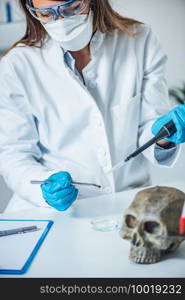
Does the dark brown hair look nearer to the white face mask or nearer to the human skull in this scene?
the white face mask

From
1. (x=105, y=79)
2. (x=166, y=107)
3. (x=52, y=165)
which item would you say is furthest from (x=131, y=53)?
(x=52, y=165)

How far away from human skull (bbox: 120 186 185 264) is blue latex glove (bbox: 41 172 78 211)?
338mm

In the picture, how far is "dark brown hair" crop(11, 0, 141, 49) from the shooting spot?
1.57 m

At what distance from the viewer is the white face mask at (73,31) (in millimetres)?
1437

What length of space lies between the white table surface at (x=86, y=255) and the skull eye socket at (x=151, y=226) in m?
0.07

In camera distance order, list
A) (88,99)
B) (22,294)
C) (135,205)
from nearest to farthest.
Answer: (22,294) < (135,205) < (88,99)

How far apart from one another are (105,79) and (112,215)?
61 centimetres

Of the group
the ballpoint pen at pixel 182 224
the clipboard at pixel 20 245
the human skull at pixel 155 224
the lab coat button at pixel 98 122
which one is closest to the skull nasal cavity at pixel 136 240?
the human skull at pixel 155 224

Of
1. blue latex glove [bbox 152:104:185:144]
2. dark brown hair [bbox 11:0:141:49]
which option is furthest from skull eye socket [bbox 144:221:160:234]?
dark brown hair [bbox 11:0:141:49]

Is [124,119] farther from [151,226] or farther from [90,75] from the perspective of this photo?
[151,226]

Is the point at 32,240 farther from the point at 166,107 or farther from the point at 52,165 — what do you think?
the point at 166,107

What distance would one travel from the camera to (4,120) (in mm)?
1574

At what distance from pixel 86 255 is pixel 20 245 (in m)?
0.20

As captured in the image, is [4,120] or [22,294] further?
[4,120]
